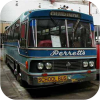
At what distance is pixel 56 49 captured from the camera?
17.1 ft

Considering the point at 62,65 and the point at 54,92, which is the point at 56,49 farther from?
the point at 54,92

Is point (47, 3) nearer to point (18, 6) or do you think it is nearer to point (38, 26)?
point (18, 6)

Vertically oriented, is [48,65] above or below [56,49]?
below

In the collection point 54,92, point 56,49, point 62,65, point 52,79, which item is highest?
point 56,49

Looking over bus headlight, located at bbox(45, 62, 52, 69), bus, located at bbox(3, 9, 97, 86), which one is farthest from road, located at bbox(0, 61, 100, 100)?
bus headlight, located at bbox(45, 62, 52, 69)

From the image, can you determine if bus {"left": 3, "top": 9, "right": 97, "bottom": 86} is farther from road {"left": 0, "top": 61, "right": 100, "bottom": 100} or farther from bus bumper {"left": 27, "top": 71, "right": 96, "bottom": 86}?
road {"left": 0, "top": 61, "right": 100, "bottom": 100}

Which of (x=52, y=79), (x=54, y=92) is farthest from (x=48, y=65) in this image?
(x=54, y=92)

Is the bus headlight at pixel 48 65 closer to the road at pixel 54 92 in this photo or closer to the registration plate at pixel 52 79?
the registration plate at pixel 52 79

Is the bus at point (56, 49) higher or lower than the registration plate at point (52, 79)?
higher

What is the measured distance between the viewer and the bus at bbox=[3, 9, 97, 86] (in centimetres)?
503

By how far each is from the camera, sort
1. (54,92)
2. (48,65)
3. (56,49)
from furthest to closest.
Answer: (54,92), (56,49), (48,65)

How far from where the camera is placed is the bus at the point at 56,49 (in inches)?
198

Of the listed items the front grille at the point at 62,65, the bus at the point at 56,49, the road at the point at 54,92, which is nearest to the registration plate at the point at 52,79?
the bus at the point at 56,49

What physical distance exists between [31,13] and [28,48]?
3.85 ft
